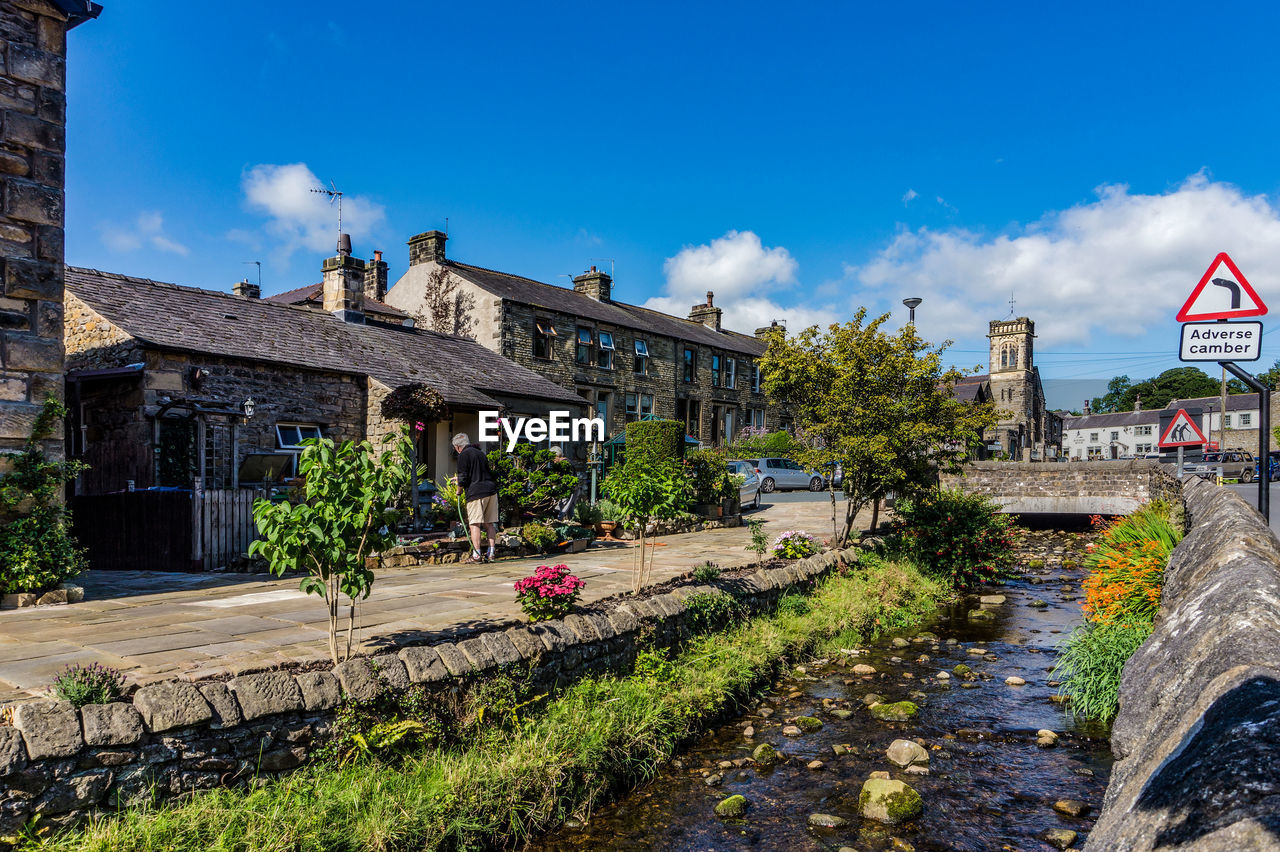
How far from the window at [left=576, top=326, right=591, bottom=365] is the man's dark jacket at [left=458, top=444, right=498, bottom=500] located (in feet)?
63.0

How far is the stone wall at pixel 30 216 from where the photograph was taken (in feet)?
24.8

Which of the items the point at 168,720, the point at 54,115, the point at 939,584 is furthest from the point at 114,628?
the point at 939,584

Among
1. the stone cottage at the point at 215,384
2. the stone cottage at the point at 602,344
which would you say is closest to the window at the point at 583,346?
the stone cottage at the point at 602,344

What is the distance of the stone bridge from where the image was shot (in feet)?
68.6

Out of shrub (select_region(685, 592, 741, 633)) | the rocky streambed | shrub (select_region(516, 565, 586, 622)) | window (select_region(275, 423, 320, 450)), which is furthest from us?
window (select_region(275, 423, 320, 450))

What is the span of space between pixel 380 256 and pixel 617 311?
998 cm

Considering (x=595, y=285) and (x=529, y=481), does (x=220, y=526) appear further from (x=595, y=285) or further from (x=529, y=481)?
(x=595, y=285)

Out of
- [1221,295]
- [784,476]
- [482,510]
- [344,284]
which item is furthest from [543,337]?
[1221,295]

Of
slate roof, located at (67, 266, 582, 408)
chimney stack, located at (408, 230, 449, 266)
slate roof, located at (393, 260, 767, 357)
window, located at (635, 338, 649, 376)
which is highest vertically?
chimney stack, located at (408, 230, 449, 266)

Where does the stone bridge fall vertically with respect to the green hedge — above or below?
below

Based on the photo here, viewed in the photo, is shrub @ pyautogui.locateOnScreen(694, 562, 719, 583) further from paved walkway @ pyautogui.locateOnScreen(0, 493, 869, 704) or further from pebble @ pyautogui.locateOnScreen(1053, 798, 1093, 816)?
pebble @ pyautogui.locateOnScreen(1053, 798, 1093, 816)

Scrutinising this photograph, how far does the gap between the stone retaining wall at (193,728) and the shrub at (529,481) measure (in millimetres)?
7191

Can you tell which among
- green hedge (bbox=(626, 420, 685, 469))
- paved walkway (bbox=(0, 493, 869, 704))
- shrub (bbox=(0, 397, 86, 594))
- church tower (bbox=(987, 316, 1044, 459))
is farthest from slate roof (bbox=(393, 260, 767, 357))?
church tower (bbox=(987, 316, 1044, 459))

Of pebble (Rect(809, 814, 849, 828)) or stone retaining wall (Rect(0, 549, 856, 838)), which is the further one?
pebble (Rect(809, 814, 849, 828))
